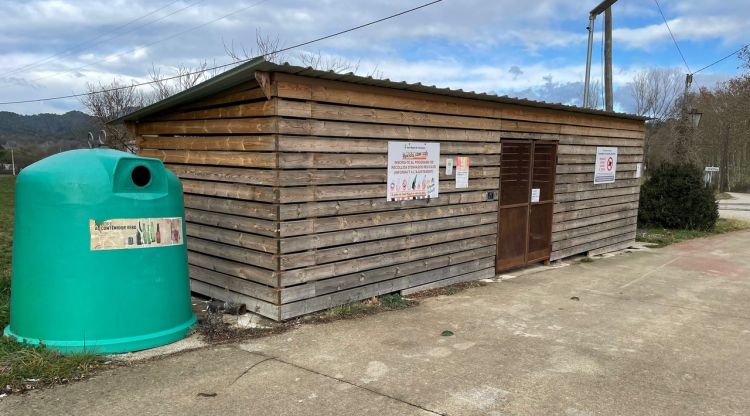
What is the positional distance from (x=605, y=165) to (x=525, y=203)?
2.53m

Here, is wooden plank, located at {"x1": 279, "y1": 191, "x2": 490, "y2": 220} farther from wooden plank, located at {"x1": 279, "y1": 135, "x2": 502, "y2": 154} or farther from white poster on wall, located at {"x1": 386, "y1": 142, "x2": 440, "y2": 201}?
wooden plank, located at {"x1": 279, "y1": 135, "x2": 502, "y2": 154}

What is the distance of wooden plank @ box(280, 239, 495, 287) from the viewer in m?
5.08

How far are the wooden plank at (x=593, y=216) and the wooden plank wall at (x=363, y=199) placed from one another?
7.00ft

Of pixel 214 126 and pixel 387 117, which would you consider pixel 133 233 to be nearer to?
pixel 214 126

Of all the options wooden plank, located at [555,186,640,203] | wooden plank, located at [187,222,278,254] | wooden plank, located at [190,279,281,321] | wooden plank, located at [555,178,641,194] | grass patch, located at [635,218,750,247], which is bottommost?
grass patch, located at [635,218,750,247]

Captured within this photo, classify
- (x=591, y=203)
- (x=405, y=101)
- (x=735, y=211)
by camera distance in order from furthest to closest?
(x=735, y=211)
(x=591, y=203)
(x=405, y=101)

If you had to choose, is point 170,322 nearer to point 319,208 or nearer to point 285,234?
point 285,234

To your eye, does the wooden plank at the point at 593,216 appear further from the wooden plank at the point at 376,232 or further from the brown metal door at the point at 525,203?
the wooden plank at the point at 376,232

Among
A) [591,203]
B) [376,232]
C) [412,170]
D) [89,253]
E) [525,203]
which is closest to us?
[89,253]

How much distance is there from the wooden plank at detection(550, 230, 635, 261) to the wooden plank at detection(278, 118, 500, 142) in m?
2.62

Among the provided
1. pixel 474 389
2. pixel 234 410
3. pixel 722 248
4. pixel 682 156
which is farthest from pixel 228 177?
pixel 682 156


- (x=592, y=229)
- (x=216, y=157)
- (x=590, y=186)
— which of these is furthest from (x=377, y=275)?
(x=592, y=229)

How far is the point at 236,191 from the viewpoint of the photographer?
5.30 m

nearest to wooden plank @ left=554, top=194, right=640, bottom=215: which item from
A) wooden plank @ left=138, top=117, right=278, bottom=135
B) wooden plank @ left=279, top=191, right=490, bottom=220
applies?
wooden plank @ left=279, top=191, right=490, bottom=220
